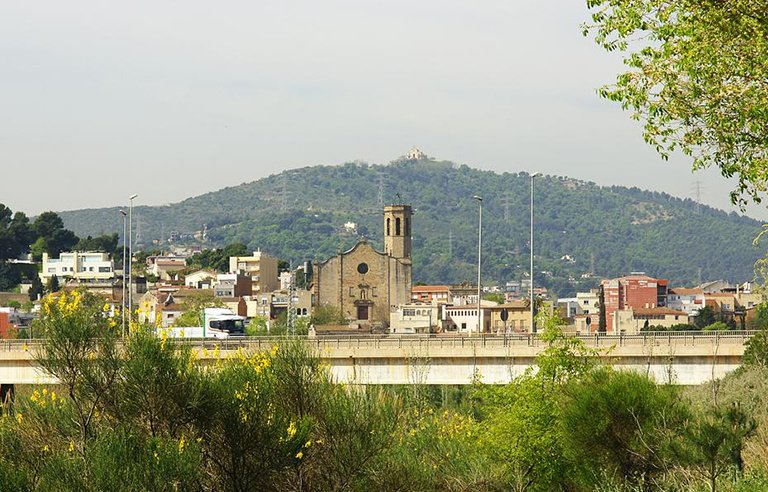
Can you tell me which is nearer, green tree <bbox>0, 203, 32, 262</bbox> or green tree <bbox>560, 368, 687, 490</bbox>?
green tree <bbox>560, 368, 687, 490</bbox>

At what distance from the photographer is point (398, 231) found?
174m

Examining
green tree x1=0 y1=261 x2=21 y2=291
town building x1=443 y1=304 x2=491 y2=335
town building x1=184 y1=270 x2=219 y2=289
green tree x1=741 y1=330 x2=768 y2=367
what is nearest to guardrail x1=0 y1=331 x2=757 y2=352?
green tree x1=741 y1=330 x2=768 y2=367

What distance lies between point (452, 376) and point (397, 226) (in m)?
129

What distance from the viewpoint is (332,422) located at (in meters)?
26.0

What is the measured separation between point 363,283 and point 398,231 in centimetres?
2043

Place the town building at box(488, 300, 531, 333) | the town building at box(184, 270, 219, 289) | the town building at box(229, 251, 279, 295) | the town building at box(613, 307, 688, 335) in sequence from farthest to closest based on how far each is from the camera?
the town building at box(229, 251, 279, 295) < the town building at box(184, 270, 219, 289) < the town building at box(613, 307, 688, 335) < the town building at box(488, 300, 531, 333)

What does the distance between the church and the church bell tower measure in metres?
15.8

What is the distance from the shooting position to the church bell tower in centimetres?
17325

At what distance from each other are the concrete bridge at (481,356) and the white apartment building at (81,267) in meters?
122

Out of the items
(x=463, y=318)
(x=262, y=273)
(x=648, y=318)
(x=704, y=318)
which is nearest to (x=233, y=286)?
(x=262, y=273)

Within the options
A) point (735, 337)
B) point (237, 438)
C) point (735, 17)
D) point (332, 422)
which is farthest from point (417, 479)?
point (735, 337)

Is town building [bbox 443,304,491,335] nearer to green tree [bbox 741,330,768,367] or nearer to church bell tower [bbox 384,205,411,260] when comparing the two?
church bell tower [bbox 384,205,411,260]

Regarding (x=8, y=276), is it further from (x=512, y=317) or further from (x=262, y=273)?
(x=512, y=317)

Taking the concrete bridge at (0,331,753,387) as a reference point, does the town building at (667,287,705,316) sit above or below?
above
